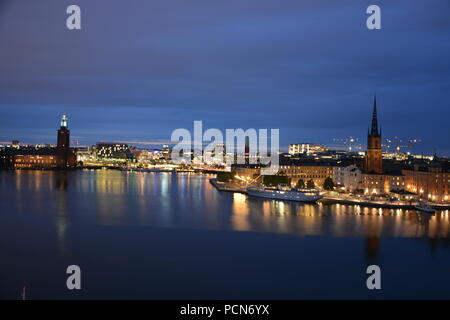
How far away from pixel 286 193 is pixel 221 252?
20.7 ft

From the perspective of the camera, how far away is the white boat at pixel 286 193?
11.4m

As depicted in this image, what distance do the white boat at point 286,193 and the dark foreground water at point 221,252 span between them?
5.70 feet

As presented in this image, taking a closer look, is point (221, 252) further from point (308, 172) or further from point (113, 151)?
point (113, 151)

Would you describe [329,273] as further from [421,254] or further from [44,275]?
[44,275]

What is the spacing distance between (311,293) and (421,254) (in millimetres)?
2019

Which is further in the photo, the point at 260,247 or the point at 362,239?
the point at 362,239

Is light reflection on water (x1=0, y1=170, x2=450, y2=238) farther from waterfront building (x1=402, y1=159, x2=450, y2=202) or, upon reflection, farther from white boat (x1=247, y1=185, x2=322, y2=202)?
waterfront building (x1=402, y1=159, x2=450, y2=202)

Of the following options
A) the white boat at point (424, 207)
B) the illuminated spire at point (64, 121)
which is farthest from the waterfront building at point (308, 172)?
the illuminated spire at point (64, 121)

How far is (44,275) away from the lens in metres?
4.91

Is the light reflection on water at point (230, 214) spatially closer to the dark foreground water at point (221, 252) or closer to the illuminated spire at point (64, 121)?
the dark foreground water at point (221, 252)

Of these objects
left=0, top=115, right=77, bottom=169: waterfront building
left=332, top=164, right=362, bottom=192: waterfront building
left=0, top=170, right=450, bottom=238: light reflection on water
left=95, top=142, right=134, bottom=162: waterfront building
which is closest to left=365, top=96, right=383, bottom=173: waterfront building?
left=332, top=164, right=362, bottom=192: waterfront building

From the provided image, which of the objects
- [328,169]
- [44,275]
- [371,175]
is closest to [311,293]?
[44,275]

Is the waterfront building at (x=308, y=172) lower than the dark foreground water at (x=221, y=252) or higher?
higher

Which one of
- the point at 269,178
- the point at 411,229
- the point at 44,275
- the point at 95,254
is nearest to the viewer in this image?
the point at 44,275
